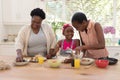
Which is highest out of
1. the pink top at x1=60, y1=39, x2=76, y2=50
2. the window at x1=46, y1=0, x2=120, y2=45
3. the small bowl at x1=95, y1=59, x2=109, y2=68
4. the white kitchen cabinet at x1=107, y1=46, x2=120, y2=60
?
the window at x1=46, y1=0, x2=120, y2=45

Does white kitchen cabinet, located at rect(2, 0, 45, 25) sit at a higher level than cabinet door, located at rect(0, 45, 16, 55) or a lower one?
higher

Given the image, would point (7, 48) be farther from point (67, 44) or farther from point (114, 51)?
point (114, 51)

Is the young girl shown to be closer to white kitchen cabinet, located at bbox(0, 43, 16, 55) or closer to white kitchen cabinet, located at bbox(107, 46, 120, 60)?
white kitchen cabinet, located at bbox(107, 46, 120, 60)

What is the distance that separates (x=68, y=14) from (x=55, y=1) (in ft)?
1.33

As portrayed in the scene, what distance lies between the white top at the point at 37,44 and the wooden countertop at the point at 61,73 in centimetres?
48

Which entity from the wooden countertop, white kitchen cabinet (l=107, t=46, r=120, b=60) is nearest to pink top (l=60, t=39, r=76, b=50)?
the wooden countertop

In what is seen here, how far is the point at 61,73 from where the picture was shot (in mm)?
2035

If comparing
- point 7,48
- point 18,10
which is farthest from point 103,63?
point 18,10

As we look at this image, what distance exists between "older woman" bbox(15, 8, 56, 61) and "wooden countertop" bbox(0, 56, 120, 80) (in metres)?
0.48

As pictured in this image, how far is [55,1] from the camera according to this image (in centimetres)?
476

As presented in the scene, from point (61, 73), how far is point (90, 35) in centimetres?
67

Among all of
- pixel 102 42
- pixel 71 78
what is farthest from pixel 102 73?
pixel 102 42

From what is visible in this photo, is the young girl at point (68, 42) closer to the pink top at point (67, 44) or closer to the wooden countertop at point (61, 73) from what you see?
the pink top at point (67, 44)

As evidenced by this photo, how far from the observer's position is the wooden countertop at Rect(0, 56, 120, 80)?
1.91 meters
